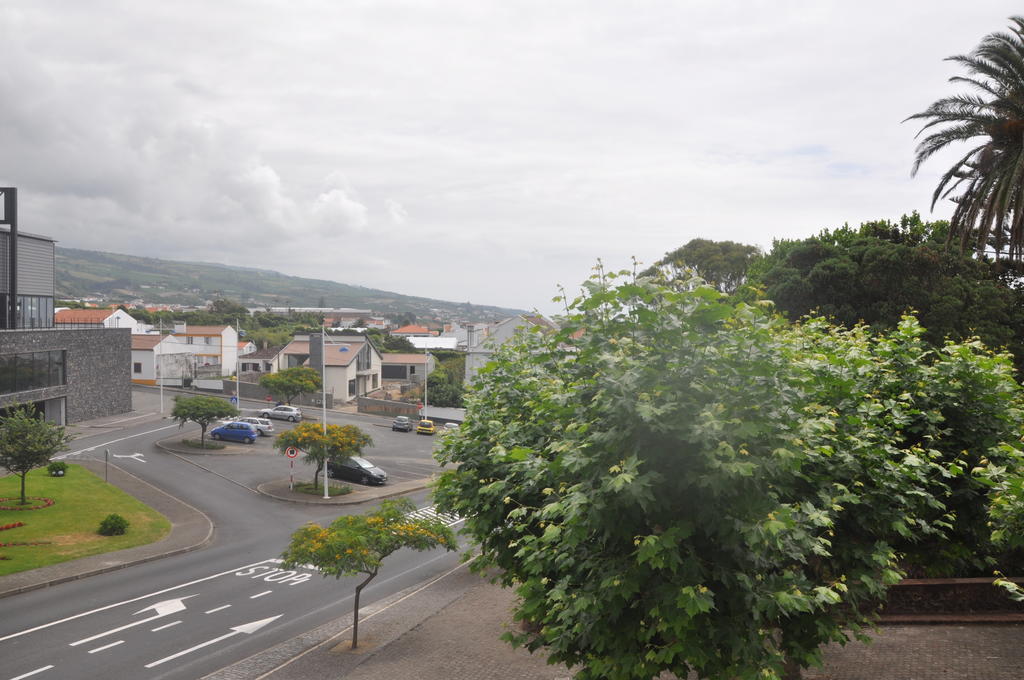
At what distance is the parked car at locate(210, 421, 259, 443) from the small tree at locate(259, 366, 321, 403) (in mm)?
17122

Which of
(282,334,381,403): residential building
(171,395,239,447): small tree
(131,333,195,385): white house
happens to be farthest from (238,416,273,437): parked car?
(131,333,195,385): white house

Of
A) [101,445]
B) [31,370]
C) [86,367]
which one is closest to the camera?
[101,445]

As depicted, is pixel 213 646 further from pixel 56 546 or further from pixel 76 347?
pixel 76 347

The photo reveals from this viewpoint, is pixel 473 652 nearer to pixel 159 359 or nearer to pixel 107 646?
pixel 107 646

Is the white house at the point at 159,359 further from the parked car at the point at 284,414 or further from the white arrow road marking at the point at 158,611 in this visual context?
the white arrow road marking at the point at 158,611

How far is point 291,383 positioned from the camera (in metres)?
66.6

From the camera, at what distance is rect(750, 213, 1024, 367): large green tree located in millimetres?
33656

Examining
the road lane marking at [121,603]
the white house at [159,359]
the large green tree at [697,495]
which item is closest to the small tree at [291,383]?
the white house at [159,359]

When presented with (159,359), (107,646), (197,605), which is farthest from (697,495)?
(159,359)

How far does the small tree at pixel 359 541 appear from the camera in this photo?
18109 millimetres

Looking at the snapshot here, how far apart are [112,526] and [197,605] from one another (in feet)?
31.6

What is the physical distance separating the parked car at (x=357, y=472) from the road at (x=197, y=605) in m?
4.47

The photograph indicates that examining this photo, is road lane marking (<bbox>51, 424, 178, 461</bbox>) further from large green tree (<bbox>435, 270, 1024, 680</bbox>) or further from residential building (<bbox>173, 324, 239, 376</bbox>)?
large green tree (<bbox>435, 270, 1024, 680</bbox>)

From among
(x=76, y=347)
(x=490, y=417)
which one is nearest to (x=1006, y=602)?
(x=490, y=417)
